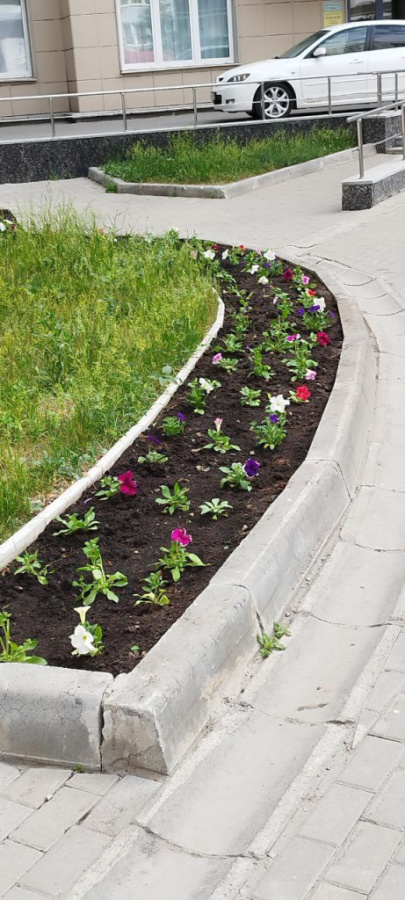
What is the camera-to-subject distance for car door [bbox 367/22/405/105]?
63.4ft

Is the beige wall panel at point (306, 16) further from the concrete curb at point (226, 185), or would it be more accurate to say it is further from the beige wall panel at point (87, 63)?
the concrete curb at point (226, 185)

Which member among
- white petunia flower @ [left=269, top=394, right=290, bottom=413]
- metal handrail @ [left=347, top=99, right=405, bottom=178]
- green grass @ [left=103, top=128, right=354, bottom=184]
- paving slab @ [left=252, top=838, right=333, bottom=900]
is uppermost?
metal handrail @ [left=347, top=99, right=405, bottom=178]

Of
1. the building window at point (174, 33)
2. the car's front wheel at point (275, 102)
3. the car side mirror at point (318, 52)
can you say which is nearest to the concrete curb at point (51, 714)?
the car's front wheel at point (275, 102)

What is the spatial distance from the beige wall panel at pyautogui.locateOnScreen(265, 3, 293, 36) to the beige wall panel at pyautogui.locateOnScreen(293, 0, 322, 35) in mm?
131

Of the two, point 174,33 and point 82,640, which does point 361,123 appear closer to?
point 174,33

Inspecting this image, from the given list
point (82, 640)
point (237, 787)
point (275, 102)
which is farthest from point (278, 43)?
point (237, 787)

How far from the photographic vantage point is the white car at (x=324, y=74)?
62.7 ft

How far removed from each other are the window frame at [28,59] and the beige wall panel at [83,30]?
4.11ft

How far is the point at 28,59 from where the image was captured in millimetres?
22781

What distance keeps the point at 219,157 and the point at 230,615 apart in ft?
40.9

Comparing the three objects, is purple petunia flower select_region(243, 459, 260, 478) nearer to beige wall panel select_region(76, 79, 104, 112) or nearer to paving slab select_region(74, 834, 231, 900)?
paving slab select_region(74, 834, 231, 900)

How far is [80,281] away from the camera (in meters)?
8.05

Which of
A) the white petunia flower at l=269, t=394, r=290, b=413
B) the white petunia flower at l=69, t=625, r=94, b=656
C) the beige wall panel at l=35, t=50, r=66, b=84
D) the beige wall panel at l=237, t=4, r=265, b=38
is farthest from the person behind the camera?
the beige wall panel at l=237, t=4, r=265, b=38

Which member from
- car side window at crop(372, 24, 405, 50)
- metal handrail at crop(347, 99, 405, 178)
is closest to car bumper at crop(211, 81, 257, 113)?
car side window at crop(372, 24, 405, 50)
